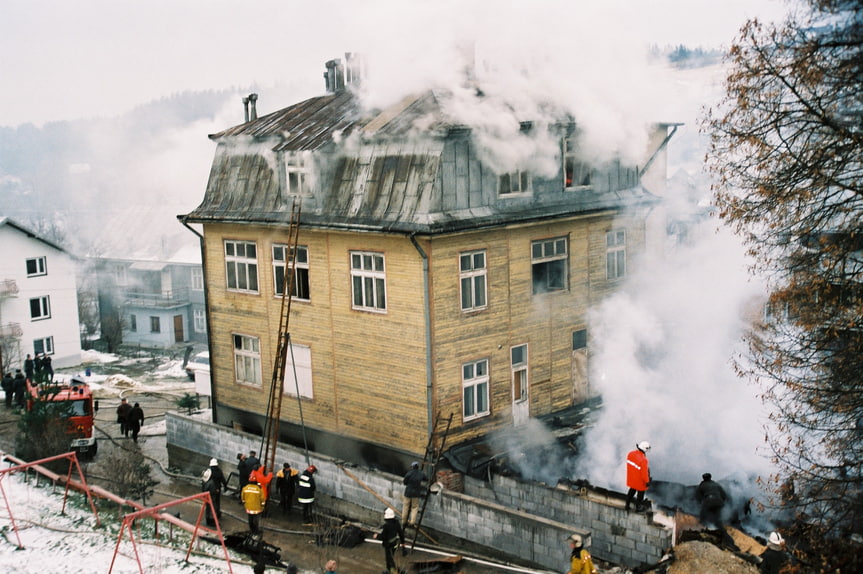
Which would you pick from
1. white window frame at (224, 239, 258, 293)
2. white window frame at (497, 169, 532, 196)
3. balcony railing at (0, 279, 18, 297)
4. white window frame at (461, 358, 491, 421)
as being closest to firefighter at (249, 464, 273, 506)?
white window frame at (461, 358, 491, 421)

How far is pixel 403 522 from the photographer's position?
1772 cm

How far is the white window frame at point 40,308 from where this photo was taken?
43.1 metres

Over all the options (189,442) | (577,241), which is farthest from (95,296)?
(577,241)

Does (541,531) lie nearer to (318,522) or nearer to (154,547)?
(318,522)

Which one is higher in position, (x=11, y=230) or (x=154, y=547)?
(x=11, y=230)

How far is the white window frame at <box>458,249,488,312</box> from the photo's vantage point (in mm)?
19828

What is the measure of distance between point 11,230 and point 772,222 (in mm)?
39413

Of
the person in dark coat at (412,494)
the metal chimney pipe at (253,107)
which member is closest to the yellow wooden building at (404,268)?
the metal chimney pipe at (253,107)

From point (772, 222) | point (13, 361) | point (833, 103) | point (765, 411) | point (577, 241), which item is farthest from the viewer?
point (13, 361)

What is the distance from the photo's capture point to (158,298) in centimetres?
6062

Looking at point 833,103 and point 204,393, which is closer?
point 833,103

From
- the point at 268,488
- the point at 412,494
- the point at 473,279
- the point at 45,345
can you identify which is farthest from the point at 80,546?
the point at 45,345

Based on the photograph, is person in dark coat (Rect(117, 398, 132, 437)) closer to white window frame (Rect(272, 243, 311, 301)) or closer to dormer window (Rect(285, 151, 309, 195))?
white window frame (Rect(272, 243, 311, 301))

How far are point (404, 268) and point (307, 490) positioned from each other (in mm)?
5337
